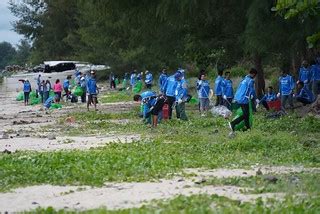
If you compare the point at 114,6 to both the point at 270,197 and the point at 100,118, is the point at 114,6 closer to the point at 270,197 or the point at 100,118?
the point at 100,118

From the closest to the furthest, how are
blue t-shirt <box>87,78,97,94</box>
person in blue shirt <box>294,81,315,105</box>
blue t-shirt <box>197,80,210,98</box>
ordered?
blue t-shirt <box>197,80,210,98</box> → person in blue shirt <box>294,81,315,105</box> → blue t-shirt <box>87,78,97,94</box>

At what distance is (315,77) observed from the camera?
2866 cm

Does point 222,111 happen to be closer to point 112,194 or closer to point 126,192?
point 126,192

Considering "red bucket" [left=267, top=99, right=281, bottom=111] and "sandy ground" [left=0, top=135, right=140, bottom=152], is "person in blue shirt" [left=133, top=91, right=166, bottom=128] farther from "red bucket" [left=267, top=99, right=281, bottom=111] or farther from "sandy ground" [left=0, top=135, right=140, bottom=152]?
"red bucket" [left=267, top=99, right=281, bottom=111]

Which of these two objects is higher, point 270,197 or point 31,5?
point 31,5

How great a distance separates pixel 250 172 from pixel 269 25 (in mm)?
12980

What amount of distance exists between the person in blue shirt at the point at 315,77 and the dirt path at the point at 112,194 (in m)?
17.1

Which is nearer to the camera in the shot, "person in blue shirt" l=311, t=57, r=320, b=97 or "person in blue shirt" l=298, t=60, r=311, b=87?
"person in blue shirt" l=311, t=57, r=320, b=97

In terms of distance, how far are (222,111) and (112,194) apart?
1682 centimetres

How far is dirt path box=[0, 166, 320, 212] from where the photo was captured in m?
10.1

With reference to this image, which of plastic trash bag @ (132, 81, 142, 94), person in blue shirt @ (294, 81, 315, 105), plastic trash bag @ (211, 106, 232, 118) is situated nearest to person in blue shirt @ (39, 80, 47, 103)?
plastic trash bag @ (132, 81, 142, 94)

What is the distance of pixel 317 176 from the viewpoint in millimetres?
12156

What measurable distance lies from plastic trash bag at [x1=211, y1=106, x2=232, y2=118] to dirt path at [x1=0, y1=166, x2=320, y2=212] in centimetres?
1430

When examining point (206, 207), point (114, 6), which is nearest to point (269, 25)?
point (114, 6)
